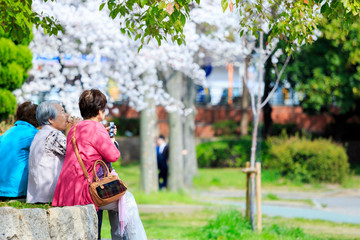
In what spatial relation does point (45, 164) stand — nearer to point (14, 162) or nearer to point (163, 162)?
point (14, 162)

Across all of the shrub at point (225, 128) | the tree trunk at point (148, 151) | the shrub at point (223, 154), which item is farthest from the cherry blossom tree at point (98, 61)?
the shrub at point (225, 128)

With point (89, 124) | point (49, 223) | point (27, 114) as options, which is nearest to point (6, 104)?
point (27, 114)

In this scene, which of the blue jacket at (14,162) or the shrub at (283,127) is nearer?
the blue jacket at (14,162)

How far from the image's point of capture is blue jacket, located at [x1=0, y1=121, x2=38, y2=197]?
6664 mm

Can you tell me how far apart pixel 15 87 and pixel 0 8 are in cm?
597

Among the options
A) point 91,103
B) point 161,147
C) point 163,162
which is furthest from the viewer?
point 161,147

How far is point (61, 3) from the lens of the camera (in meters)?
14.6

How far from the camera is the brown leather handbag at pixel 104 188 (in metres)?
5.72

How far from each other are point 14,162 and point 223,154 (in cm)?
2340

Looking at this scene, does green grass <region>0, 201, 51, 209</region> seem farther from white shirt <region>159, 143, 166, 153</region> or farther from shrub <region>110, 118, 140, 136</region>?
shrub <region>110, 118, 140, 136</region>

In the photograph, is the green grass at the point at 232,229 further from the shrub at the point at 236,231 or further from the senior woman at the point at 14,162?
the senior woman at the point at 14,162

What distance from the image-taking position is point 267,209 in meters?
14.8

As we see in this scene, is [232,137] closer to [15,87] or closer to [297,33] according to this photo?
[15,87]

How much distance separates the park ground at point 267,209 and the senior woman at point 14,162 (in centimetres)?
300
